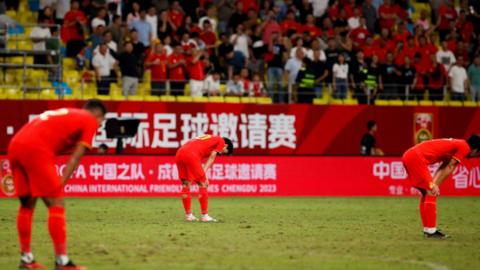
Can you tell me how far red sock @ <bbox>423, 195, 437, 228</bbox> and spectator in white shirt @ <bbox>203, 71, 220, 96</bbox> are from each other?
16.4 m

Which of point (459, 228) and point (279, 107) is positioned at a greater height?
point (279, 107)

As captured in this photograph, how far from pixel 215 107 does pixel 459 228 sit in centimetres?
1514

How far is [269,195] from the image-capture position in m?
31.4

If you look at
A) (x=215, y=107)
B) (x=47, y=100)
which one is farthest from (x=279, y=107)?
(x=47, y=100)

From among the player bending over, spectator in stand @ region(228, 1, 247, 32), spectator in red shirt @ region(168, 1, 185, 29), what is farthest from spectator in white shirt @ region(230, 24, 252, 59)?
the player bending over

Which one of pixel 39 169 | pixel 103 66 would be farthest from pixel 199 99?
pixel 39 169

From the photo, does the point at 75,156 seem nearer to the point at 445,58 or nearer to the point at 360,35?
the point at 360,35

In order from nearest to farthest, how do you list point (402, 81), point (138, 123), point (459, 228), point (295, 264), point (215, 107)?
point (295, 264)
point (459, 228)
point (138, 123)
point (215, 107)
point (402, 81)

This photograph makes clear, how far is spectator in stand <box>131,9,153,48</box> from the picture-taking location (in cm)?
3194

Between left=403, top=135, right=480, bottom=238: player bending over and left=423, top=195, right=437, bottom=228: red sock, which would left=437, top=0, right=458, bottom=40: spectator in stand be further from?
left=423, top=195, right=437, bottom=228: red sock

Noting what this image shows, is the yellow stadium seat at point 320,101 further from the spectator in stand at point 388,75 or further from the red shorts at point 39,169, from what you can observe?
the red shorts at point 39,169

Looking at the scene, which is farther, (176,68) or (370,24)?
(370,24)

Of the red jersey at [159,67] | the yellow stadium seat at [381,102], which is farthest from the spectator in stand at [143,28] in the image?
the yellow stadium seat at [381,102]

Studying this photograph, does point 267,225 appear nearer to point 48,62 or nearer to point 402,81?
point 48,62
